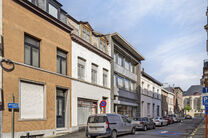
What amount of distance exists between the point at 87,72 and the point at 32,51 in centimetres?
785

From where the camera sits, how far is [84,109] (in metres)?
23.0

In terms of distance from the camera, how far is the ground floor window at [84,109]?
22.1 metres

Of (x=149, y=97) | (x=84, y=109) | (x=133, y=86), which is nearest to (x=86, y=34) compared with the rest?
(x=84, y=109)

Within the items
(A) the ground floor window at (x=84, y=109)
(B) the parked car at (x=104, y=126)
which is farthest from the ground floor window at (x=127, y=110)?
(B) the parked car at (x=104, y=126)

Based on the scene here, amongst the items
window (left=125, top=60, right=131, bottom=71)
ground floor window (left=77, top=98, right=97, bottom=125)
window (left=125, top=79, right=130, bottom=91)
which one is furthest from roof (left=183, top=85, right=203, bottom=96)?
ground floor window (left=77, top=98, right=97, bottom=125)

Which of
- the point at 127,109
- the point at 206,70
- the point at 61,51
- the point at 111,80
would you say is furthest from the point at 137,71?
the point at 61,51

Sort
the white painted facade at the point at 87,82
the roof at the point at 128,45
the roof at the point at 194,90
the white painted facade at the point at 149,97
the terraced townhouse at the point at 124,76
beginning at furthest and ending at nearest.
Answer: the roof at the point at 194,90
the white painted facade at the point at 149,97
the terraced townhouse at the point at 124,76
the roof at the point at 128,45
the white painted facade at the point at 87,82

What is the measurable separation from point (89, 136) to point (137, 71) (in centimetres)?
2524

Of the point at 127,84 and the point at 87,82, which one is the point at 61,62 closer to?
the point at 87,82

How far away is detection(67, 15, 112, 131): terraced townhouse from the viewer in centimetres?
2144

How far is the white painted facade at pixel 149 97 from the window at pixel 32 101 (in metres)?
27.3

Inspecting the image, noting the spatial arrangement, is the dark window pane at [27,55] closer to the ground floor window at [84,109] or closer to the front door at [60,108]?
the front door at [60,108]

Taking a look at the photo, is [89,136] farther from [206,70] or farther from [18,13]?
[206,70]

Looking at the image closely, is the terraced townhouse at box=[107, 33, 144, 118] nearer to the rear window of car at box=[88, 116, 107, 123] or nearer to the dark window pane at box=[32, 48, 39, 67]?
the rear window of car at box=[88, 116, 107, 123]
